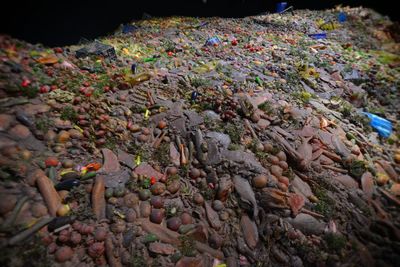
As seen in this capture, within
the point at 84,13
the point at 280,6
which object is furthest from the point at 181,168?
Answer: the point at 280,6

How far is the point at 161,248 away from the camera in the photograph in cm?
279

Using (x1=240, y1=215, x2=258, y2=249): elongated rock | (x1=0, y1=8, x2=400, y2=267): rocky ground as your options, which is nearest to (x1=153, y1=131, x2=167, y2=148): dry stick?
(x1=0, y1=8, x2=400, y2=267): rocky ground

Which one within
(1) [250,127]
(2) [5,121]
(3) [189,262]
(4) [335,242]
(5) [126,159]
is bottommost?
(4) [335,242]

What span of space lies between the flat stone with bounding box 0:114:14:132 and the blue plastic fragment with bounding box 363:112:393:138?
7228mm

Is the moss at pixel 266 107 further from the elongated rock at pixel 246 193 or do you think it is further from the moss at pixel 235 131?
the elongated rock at pixel 246 193

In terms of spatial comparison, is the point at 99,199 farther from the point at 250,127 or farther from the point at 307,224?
the point at 307,224

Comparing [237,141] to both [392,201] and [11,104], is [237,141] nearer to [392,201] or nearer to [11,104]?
[392,201]

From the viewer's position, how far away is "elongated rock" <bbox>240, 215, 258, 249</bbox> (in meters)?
3.12

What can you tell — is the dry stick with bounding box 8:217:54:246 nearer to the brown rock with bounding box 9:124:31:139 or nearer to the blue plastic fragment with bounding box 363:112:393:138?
the brown rock with bounding box 9:124:31:139

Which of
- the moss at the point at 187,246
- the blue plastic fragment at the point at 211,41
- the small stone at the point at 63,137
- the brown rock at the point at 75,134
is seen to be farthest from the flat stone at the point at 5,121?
the blue plastic fragment at the point at 211,41

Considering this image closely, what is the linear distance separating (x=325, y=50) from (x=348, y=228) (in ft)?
25.1

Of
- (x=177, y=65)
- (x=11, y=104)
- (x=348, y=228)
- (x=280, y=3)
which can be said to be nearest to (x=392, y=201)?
(x=348, y=228)

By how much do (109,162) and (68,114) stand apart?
1066mm

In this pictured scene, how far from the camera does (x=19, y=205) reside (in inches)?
101
